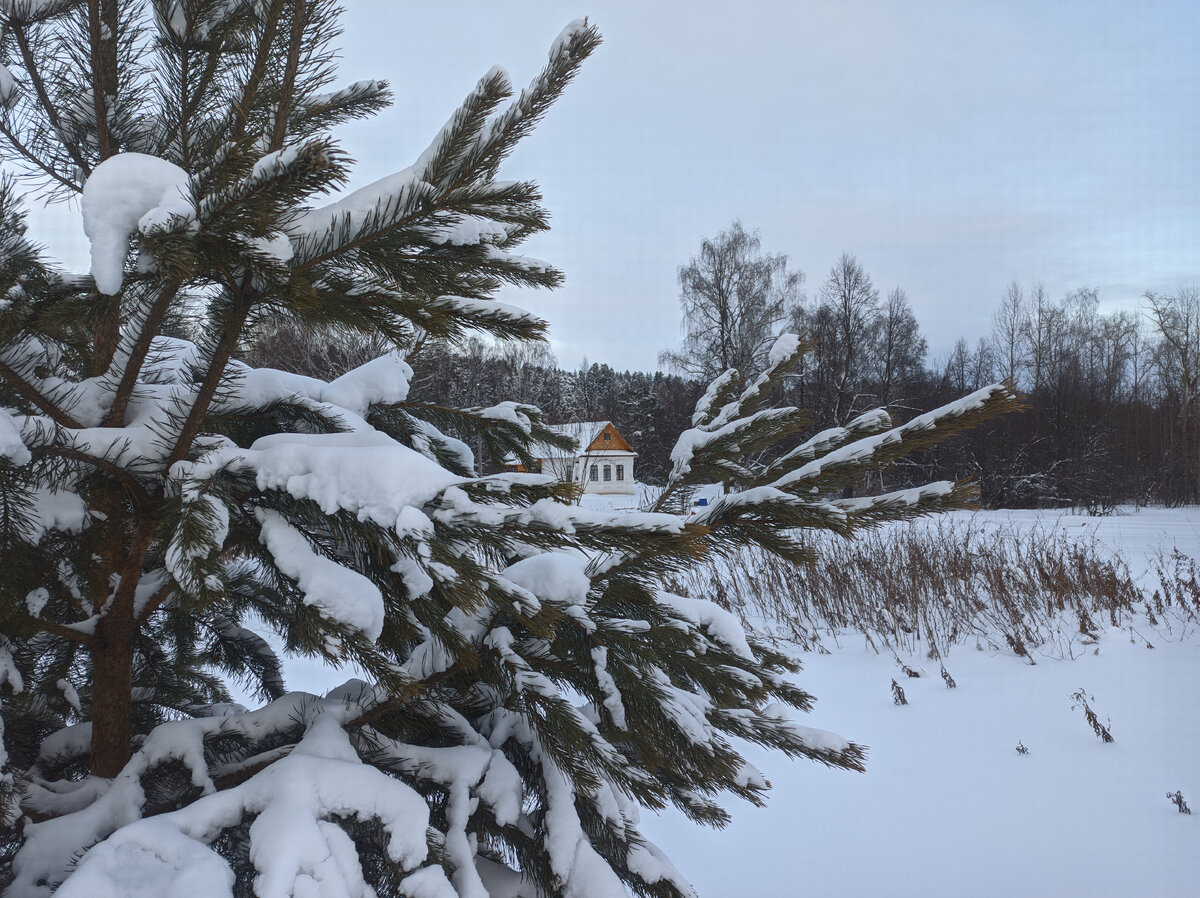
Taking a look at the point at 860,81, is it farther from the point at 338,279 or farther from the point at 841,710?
the point at 338,279

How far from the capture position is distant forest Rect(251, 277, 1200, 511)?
19.2 m

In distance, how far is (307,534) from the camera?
896 millimetres

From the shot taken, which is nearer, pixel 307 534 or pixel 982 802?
pixel 307 534

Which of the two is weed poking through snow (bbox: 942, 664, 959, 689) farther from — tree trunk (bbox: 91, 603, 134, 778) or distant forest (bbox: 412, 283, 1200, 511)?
distant forest (bbox: 412, 283, 1200, 511)

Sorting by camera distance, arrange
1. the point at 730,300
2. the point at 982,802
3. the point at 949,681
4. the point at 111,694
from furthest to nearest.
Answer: the point at 730,300 → the point at 949,681 → the point at 982,802 → the point at 111,694

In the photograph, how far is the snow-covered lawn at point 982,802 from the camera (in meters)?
2.02

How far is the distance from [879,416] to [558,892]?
858mm

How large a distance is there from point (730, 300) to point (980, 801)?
764 inches

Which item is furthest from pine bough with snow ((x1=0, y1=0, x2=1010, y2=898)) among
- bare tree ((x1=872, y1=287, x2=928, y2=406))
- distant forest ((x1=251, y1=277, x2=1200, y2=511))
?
bare tree ((x1=872, y1=287, x2=928, y2=406))

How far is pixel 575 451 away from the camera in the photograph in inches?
60.0

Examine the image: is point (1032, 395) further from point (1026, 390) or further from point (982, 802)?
point (982, 802)

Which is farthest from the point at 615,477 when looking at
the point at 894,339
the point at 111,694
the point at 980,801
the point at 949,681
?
the point at 111,694

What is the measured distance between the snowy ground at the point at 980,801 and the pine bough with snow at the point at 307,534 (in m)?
1.31

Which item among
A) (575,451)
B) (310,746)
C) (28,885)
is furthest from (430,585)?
(575,451)
